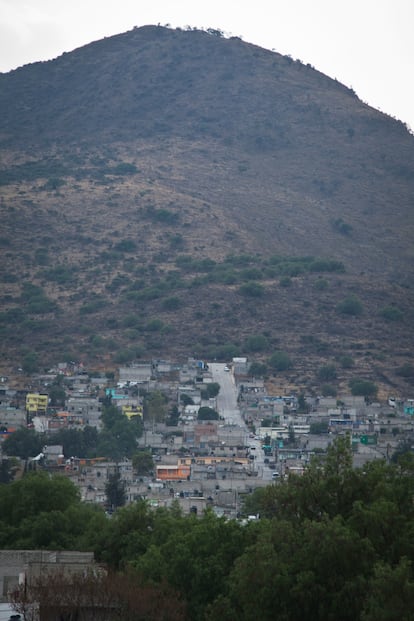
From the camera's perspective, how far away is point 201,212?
116062 mm

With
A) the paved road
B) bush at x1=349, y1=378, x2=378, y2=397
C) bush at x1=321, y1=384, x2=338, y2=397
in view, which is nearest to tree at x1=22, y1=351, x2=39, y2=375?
the paved road

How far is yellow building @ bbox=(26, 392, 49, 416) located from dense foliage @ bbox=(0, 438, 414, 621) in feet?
145

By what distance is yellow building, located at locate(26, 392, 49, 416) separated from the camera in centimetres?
7638

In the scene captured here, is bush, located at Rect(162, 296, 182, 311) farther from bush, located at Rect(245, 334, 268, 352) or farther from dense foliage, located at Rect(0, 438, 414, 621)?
dense foliage, located at Rect(0, 438, 414, 621)

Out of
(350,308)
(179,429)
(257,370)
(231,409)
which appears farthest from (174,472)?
(350,308)

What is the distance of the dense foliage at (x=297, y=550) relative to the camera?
21.0 metres

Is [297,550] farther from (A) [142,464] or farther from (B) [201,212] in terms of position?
(B) [201,212]

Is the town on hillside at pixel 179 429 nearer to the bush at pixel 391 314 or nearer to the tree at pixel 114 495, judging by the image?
the tree at pixel 114 495

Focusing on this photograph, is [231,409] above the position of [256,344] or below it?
below

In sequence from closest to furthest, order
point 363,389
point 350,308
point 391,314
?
1. point 363,389
2. point 350,308
3. point 391,314

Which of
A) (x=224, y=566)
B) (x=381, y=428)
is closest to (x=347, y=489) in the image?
(x=224, y=566)

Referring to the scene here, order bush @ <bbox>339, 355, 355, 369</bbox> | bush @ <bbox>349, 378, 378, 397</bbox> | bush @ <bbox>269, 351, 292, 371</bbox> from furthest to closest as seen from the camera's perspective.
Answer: bush @ <bbox>339, 355, 355, 369</bbox> → bush @ <bbox>269, 351, 292, 371</bbox> → bush @ <bbox>349, 378, 378, 397</bbox>

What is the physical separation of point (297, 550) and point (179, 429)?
1962 inches

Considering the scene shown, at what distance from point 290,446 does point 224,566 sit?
4293 cm
